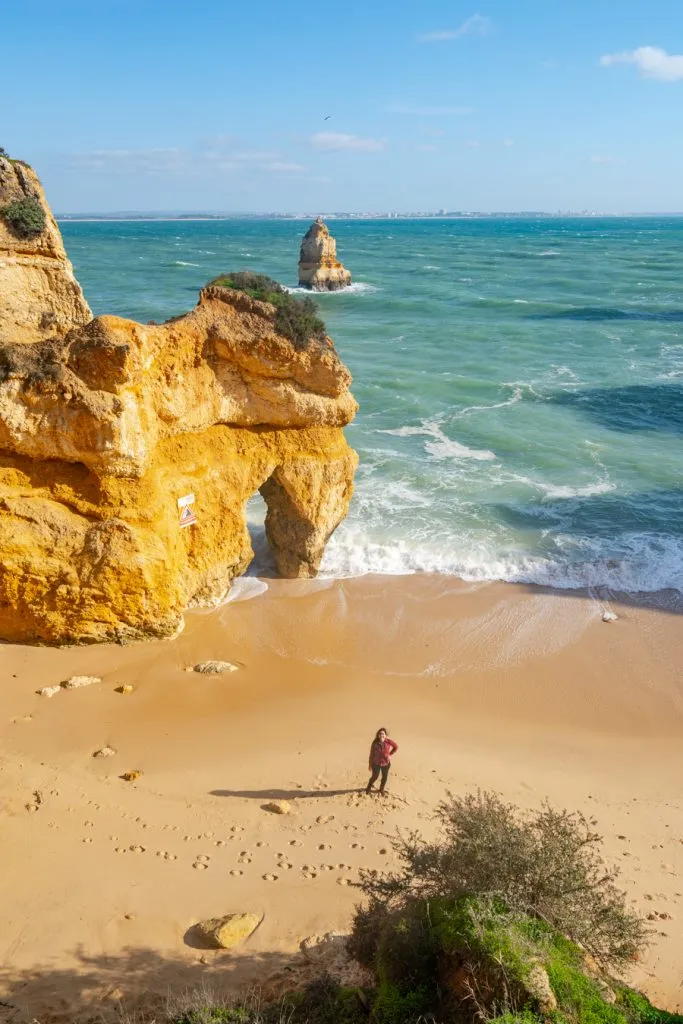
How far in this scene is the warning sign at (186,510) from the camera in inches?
500

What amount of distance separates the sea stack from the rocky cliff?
5265 cm

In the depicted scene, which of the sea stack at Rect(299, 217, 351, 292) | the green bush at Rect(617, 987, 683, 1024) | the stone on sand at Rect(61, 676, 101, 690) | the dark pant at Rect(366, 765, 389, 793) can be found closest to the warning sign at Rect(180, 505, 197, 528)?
the stone on sand at Rect(61, 676, 101, 690)

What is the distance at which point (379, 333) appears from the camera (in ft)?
144

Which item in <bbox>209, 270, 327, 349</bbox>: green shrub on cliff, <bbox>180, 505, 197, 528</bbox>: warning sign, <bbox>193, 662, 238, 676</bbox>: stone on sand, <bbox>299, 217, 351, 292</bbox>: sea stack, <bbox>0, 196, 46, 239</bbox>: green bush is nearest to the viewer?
<bbox>0, 196, 46, 239</bbox>: green bush

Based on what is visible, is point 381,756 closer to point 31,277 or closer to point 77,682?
point 77,682

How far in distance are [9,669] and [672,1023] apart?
9.68 m

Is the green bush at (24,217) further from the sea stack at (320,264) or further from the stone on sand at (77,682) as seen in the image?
the sea stack at (320,264)

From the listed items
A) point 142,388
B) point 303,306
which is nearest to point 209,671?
point 142,388

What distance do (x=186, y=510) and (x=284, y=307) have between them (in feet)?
12.8

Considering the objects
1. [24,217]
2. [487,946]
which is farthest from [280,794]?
[24,217]

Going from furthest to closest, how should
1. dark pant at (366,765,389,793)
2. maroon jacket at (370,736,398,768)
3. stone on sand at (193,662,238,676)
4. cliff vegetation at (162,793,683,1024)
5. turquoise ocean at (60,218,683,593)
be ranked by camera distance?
1. turquoise ocean at (60,218,683,593)
2. stone on sand at (193,662,238,676)
3. dark pant at (366,765,389,793)
4. maroon jacket at (370,736,398,768)
5. cliff vegetation at (162,793,683,1024)

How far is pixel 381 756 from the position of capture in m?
9.48

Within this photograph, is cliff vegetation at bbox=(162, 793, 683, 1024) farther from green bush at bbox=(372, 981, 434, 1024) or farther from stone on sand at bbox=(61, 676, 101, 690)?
stone on sand at bbox=(61, 676, 101, 690)

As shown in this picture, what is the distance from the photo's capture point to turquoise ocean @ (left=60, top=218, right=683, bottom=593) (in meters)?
17.4
